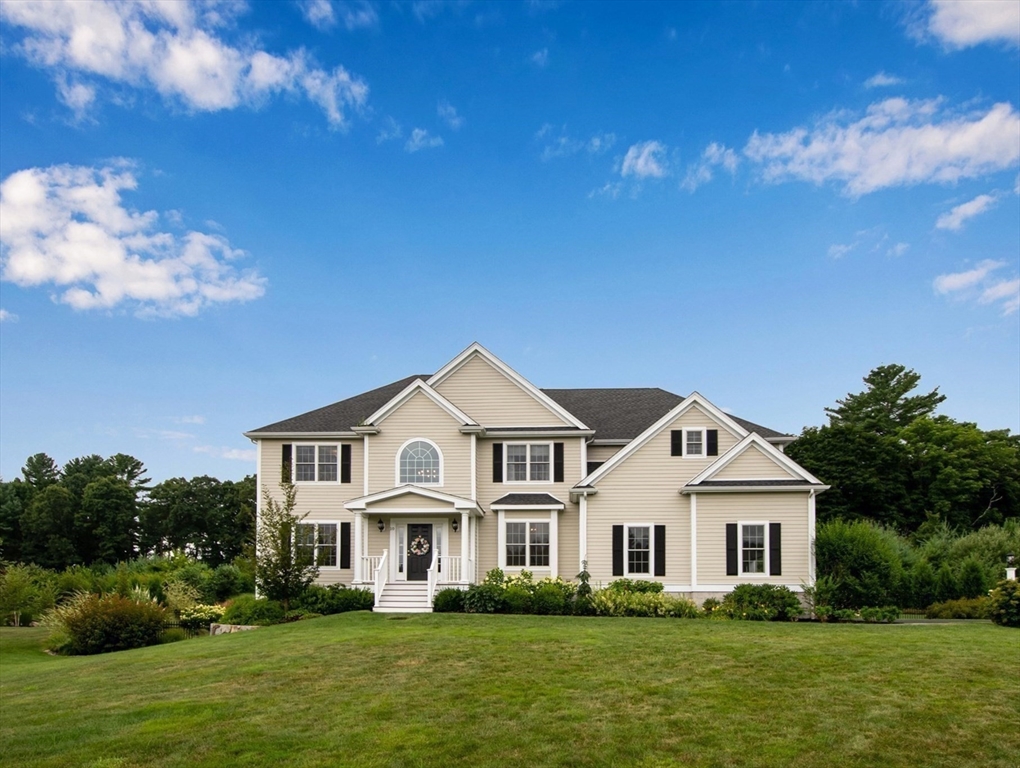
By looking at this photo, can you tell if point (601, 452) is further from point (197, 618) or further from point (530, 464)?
point (197, 618)

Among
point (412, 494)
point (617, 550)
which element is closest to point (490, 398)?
point (412, 494)

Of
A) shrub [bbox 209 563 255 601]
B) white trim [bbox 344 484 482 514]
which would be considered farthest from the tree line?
white trim [bbox 344 484 482 514]

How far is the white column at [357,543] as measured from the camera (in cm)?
2523

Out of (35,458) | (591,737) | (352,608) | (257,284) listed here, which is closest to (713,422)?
(352,608)

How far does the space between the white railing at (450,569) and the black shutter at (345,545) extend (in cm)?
332

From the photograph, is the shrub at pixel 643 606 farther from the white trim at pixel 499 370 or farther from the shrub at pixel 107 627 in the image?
the shrub at pixel 107 627

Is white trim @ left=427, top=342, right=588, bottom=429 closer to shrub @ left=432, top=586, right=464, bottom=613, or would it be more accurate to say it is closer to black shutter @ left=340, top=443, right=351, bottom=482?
black shutter @ left=340, top=443, right=351, bottom=482

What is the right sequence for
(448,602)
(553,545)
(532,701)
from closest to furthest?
(532,701) → (448,602) → (553,545)

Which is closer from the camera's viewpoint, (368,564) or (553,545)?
(368,564)

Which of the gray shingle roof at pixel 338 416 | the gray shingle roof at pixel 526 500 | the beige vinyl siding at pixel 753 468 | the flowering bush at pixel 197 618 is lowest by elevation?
the flowering bush at pixel 197 618

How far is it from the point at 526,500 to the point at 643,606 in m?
5.31

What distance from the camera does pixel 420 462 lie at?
85.9 feet

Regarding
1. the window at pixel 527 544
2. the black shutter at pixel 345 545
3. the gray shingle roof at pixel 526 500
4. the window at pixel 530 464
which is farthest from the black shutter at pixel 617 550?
the black shutter at pixel 345 545

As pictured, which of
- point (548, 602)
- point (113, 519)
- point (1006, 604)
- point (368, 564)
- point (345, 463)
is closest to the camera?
point (1006, 604)
